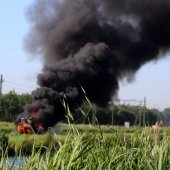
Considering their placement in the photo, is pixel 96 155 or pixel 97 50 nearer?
pixel 96 155

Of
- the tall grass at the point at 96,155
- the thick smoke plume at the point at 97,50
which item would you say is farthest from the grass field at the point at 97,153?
the thick smoke plume at the point at 97,50

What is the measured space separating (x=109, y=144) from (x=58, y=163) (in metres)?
2.01

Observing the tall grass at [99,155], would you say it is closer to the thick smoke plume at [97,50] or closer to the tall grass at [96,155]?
the tall grass at [96,155]

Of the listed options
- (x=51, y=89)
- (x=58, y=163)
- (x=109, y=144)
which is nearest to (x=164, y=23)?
(x=51, y=89)

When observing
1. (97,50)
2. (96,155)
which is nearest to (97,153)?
(96,155)

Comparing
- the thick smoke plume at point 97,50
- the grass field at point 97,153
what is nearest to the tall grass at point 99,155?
the grass field at point 97,153

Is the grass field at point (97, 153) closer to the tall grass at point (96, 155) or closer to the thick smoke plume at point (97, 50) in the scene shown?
the tall grass at point (96, 155)

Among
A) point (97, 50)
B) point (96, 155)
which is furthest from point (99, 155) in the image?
point (97, 50)

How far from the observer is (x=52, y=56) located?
107 feet

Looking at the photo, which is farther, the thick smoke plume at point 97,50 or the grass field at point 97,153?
the thick smoke plume at point 97,50

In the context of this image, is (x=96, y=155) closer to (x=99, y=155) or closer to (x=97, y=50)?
(x=99, y=155)

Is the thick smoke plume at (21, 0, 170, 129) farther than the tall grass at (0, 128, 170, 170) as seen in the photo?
Yes

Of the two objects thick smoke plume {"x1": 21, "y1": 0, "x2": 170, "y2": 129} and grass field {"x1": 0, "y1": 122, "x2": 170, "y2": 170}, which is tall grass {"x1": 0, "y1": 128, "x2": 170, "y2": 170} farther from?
thick smoke plume {"x1": 21, "y1": 0, "x2": 170, "y2": 129}

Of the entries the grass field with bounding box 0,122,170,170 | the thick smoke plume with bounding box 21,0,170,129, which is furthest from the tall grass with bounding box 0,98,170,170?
the thick smoke plume with bounding box 21,0,170,129
